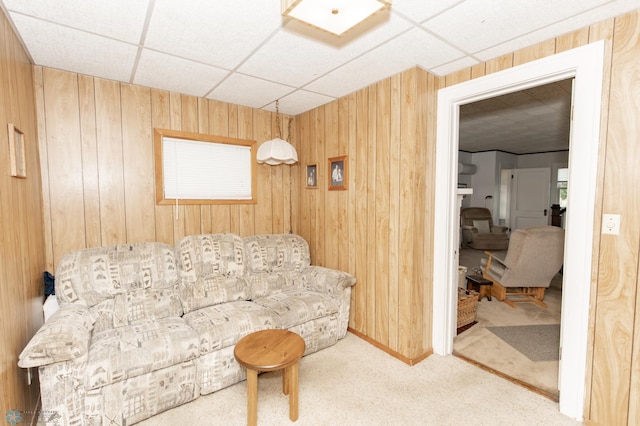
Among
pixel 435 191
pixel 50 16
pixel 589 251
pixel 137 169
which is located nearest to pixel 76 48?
pixel 50 16

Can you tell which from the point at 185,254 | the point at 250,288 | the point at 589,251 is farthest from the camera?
the point at 250,288

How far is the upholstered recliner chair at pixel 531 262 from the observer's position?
3596 mm

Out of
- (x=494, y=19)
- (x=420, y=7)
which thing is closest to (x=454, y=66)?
(x=494, y=19)

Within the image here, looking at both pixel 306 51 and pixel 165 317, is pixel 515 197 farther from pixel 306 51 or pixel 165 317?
pixel 165 317

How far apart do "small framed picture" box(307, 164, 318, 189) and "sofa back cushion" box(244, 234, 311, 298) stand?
65cm

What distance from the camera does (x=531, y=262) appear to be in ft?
12.0

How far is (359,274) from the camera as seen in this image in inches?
120

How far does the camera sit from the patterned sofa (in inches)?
68.7

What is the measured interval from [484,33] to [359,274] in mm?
2187

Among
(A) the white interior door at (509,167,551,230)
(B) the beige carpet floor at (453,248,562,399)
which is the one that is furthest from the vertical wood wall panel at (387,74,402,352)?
(A) the white interior door at (509,167,551,230)

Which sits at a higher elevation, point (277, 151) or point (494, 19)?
point (494, 19)

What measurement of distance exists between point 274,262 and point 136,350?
59.6 inches

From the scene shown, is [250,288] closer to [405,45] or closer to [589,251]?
[405,45]

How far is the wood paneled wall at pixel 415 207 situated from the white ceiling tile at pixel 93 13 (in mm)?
1887
